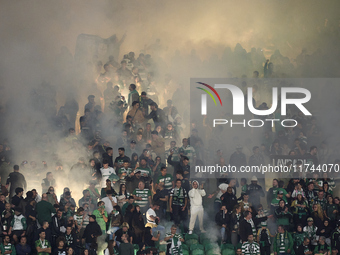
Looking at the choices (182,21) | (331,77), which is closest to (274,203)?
(331,77)

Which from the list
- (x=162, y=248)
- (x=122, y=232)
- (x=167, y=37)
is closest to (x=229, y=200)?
(x=162, y=248)

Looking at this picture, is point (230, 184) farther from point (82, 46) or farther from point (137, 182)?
point (82, 46)

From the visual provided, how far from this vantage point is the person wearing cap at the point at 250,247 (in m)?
12.8

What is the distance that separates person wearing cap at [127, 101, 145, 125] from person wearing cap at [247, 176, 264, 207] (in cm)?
319

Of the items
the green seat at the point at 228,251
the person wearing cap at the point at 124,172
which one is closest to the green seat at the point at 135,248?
the person wearing cap at the point at 124,172

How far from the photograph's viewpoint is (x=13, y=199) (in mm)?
13055

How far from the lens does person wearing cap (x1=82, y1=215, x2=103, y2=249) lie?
12.7m

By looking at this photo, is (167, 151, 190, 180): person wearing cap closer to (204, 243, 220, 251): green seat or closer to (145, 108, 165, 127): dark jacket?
(145, 108, 165, 127): dark jacket

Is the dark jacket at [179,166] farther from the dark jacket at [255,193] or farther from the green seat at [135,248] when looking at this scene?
the green seat at [135,248]

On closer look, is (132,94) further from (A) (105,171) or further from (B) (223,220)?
(B) (223,220)

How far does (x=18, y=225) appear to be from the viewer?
12.7m

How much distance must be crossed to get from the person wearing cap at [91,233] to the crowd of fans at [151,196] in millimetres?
20

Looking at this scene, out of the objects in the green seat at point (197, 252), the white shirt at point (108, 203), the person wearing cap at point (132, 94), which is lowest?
the green seat at point (197, 252)

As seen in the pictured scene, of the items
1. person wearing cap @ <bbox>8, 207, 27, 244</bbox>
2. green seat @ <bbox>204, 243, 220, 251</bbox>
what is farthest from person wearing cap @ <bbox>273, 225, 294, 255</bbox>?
person wearing cap @ <bbox>8, 207, 27, 244</bbox>
